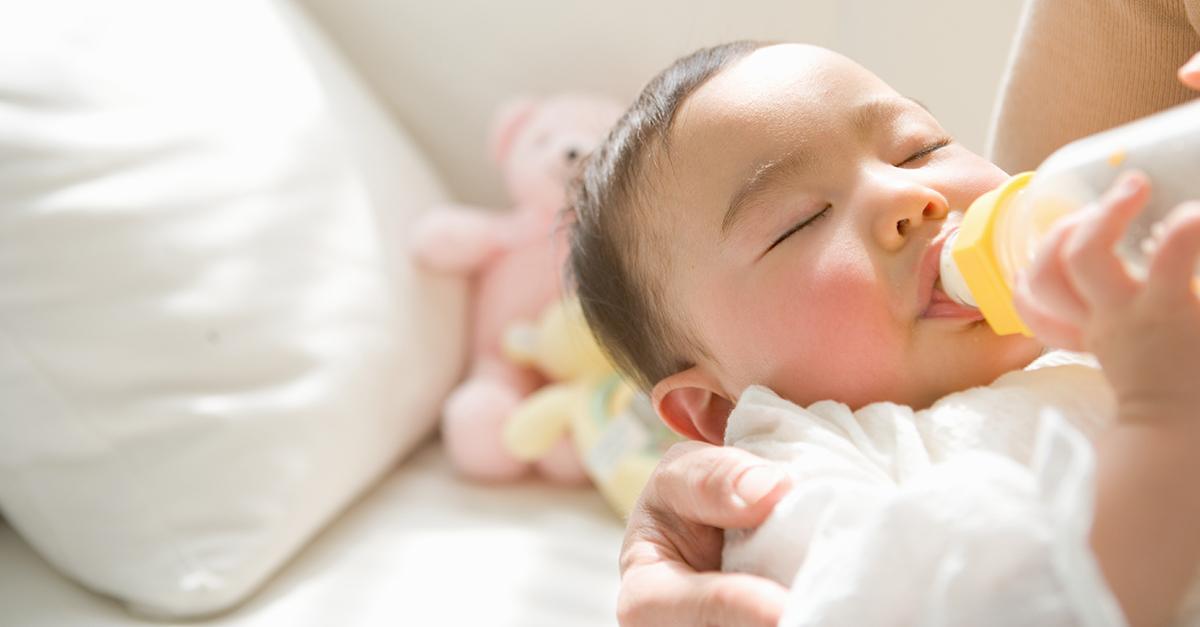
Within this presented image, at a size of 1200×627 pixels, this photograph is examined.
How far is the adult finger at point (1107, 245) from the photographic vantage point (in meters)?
0.50

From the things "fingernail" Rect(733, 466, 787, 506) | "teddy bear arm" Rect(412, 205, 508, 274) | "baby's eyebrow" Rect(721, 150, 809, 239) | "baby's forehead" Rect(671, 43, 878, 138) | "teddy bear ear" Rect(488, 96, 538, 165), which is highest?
"baby's forehead" Rect(671, 43, 878, 138)

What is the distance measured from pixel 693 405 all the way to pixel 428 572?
0.51 meters

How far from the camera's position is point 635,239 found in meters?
0.84

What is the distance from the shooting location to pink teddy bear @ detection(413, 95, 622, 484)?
147cm

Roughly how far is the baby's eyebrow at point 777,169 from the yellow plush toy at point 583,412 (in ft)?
1.81

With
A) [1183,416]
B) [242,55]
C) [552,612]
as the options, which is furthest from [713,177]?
[242,55]

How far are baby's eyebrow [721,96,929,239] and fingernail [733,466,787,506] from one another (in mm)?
201

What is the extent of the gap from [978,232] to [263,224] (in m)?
0.91

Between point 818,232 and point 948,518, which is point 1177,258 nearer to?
point 948,518

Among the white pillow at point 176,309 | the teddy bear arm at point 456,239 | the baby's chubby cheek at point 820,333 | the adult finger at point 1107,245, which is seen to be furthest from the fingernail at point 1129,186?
the teddy bear arm at point 456,239

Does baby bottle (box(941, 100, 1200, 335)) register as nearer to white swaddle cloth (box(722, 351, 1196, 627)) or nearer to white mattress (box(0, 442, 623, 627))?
white swaddle cloth (box(722, 351, 1196, 627))

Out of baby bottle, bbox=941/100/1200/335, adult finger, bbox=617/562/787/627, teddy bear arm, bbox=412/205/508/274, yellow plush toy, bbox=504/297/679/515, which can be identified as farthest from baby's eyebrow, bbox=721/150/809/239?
teddy bear arm, bbox=412/205/508/274

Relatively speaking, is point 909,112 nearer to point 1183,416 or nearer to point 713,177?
point 713,177

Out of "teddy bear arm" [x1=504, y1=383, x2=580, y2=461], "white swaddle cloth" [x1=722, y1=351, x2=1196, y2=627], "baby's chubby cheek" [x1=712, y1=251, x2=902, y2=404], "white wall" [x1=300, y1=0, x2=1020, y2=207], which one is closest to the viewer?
"white swaddle cloth" [x1=722, y1=351, x2=1196, y2=627]
